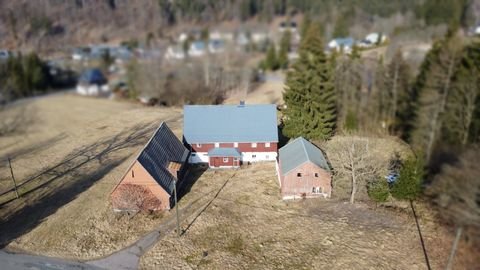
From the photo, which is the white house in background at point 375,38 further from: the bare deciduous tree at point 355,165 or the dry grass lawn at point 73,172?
the bare deciduous tree at point 355,165

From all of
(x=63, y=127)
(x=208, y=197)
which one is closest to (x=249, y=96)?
(x=63, y=127)

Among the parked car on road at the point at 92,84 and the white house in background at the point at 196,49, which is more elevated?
the white house in background at the point at 196,49

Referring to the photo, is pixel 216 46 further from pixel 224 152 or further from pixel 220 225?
pixel 220 225

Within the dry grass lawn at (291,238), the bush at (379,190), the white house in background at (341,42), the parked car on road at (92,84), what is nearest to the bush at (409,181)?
the bush at (379,190)

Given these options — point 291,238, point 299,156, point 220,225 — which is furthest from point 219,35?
point 291,238

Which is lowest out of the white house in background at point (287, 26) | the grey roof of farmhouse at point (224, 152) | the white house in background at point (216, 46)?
the grey roof of farmhouse at point (224, 152)

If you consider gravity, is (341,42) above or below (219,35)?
below

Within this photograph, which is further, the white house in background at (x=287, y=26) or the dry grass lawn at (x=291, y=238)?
the white house in background at (x=287, y=26)

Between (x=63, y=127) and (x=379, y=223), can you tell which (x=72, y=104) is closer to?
(x=63, y=127)
